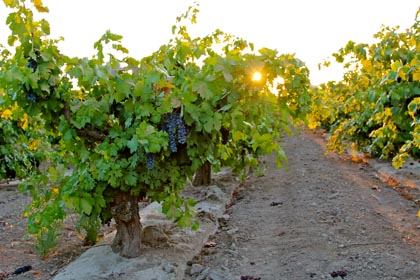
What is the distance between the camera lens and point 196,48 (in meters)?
5.53

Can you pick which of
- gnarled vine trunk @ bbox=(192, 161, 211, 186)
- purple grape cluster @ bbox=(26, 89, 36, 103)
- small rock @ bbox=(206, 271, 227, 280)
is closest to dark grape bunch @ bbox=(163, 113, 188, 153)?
purple grape cluster @ bbox=(26, 89, 36, 103)

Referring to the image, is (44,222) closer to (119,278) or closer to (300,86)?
(119,278)

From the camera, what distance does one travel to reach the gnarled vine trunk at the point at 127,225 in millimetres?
4871

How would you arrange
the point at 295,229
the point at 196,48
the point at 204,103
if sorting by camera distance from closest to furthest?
the point at 204,103, the point at 196,48, the point at 295,229

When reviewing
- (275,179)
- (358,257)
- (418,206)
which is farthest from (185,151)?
(275,179)

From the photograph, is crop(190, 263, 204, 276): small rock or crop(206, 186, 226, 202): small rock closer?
crop(190, 263, 204, 276): small rock

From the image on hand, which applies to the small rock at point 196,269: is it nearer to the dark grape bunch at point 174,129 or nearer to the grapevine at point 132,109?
the grapevine at point 132,109

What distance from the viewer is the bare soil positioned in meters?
5.00

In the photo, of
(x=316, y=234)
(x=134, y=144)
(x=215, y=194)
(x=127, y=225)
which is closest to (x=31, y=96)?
(x=134, y=144)

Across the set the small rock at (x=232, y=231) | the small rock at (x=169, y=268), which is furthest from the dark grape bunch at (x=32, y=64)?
the small rock at (x=232, y=231)

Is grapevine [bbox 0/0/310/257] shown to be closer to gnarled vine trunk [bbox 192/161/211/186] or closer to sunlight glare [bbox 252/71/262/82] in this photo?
sunlight glare [bbox 252/71/262/82]

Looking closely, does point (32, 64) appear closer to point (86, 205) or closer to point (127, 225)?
point (86, 205)

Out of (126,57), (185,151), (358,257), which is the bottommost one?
(358,257)

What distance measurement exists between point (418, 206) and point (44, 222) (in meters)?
5.25
